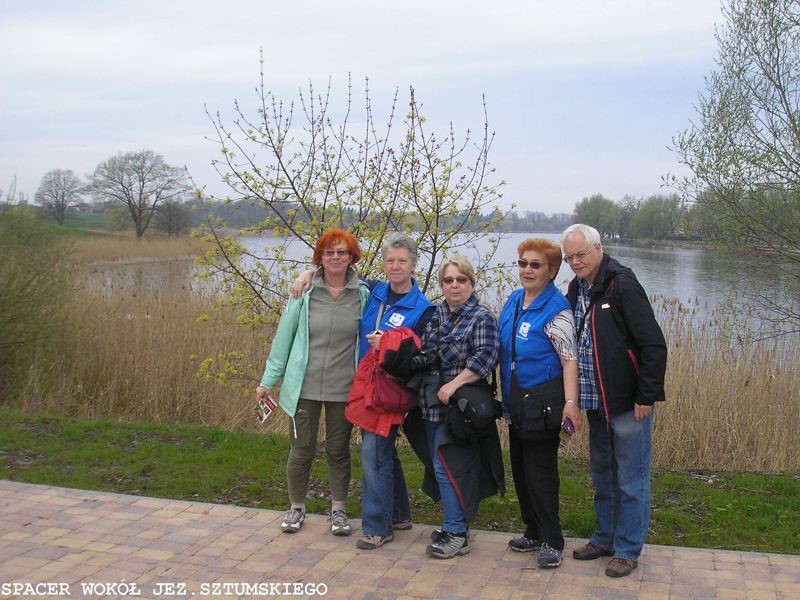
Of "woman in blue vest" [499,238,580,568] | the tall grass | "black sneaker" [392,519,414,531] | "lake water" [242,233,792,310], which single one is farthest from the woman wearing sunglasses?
the tall grass

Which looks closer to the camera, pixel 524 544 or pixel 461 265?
pixel 461 265

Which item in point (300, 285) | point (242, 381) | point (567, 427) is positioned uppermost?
point (300, 285)

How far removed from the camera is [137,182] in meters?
45.4

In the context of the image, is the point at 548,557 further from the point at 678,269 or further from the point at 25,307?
the point at 678,269

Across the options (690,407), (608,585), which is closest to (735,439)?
(690,407)

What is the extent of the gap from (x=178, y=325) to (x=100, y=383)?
1.21 meters

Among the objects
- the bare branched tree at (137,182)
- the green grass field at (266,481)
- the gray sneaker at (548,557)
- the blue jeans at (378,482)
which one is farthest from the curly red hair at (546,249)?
the bare branched tree at (137,182)

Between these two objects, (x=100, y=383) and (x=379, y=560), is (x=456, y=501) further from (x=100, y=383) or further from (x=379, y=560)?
(x=100, y=383)

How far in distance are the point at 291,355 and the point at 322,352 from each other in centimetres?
18

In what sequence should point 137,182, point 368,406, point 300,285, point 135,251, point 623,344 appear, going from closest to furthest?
point 623,344
point 368,406
point 300,285
point 135,251
point 137,182

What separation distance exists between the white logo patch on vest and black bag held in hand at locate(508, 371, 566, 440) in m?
0.73

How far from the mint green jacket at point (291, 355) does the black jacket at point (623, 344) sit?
1357mm

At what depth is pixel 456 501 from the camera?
4203mm

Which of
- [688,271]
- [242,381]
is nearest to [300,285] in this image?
[242,381]
